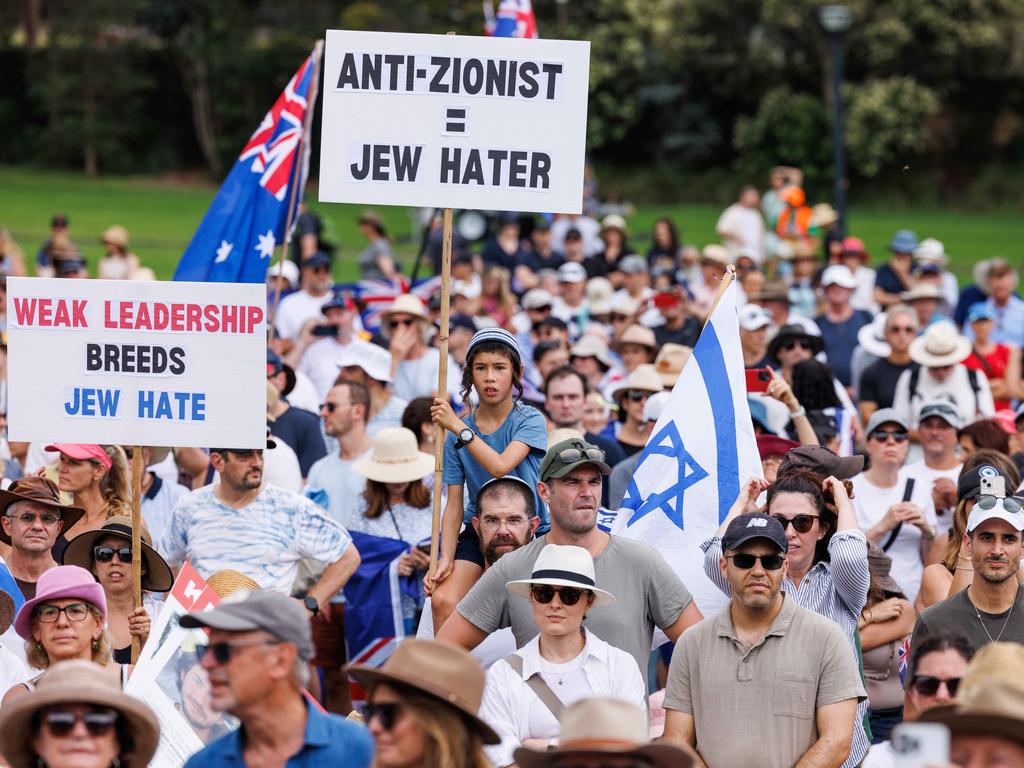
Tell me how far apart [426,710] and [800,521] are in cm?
278

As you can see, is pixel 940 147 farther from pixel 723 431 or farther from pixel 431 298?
pixel 723 431

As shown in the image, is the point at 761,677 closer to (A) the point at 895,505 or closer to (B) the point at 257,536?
(A) the point at 895,505

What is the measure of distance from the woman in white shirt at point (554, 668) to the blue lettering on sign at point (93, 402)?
79.6 inches

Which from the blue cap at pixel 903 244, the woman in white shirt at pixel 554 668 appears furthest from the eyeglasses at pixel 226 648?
the blue cap at pixel 903 244

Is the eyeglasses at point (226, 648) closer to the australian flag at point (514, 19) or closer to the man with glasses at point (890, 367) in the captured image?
the man with glasses at point (890, 367)

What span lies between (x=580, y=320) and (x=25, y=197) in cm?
3145

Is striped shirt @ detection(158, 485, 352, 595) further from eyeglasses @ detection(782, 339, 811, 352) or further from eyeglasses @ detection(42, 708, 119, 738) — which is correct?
eyeglasses @ detection(782, 339, 811, 352)

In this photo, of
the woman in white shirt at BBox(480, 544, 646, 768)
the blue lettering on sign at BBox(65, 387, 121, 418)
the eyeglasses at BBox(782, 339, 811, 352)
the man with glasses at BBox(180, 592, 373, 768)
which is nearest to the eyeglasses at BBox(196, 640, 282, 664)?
the man with glasses at BBox(180, 592, 373, 768)

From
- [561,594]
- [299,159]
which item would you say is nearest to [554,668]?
[561,594]

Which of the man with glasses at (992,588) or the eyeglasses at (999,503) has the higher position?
the eyeglasses at (999,503)

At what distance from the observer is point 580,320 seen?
56.2 ft

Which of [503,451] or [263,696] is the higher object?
[503,451]

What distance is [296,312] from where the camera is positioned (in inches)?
632

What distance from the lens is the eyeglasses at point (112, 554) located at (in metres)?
8.41
